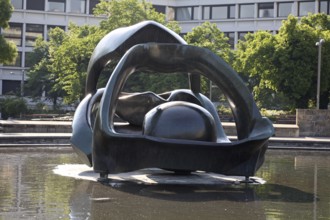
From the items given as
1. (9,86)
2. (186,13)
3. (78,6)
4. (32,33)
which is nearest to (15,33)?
(32,33)

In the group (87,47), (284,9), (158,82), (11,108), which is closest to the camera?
(11,108)

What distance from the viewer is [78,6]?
226 feet

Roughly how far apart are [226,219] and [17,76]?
6131cm

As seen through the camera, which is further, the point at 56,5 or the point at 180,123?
the point at 56,5

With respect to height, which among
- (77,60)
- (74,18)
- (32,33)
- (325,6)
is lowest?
(77,60)

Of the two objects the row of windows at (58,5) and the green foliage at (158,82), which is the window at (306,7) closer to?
the row of windows at (58,5)

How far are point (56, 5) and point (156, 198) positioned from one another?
60371mm

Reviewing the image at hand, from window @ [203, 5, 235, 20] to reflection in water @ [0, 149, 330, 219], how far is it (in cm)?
5439

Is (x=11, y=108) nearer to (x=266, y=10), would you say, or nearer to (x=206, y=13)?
(x=206, y=13)

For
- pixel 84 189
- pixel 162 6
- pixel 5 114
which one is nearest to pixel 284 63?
pixel 5 114

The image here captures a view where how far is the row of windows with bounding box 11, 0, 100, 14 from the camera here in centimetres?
6762

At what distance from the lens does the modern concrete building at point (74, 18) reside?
66500mm

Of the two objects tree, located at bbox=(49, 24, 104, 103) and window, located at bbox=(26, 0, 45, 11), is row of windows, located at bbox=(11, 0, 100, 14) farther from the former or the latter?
tree, located at bbox=(49, 24, 104, 103)

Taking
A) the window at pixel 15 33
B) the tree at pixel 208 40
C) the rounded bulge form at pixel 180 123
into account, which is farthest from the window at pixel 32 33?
the rounded bulge form at pixel 180 123
